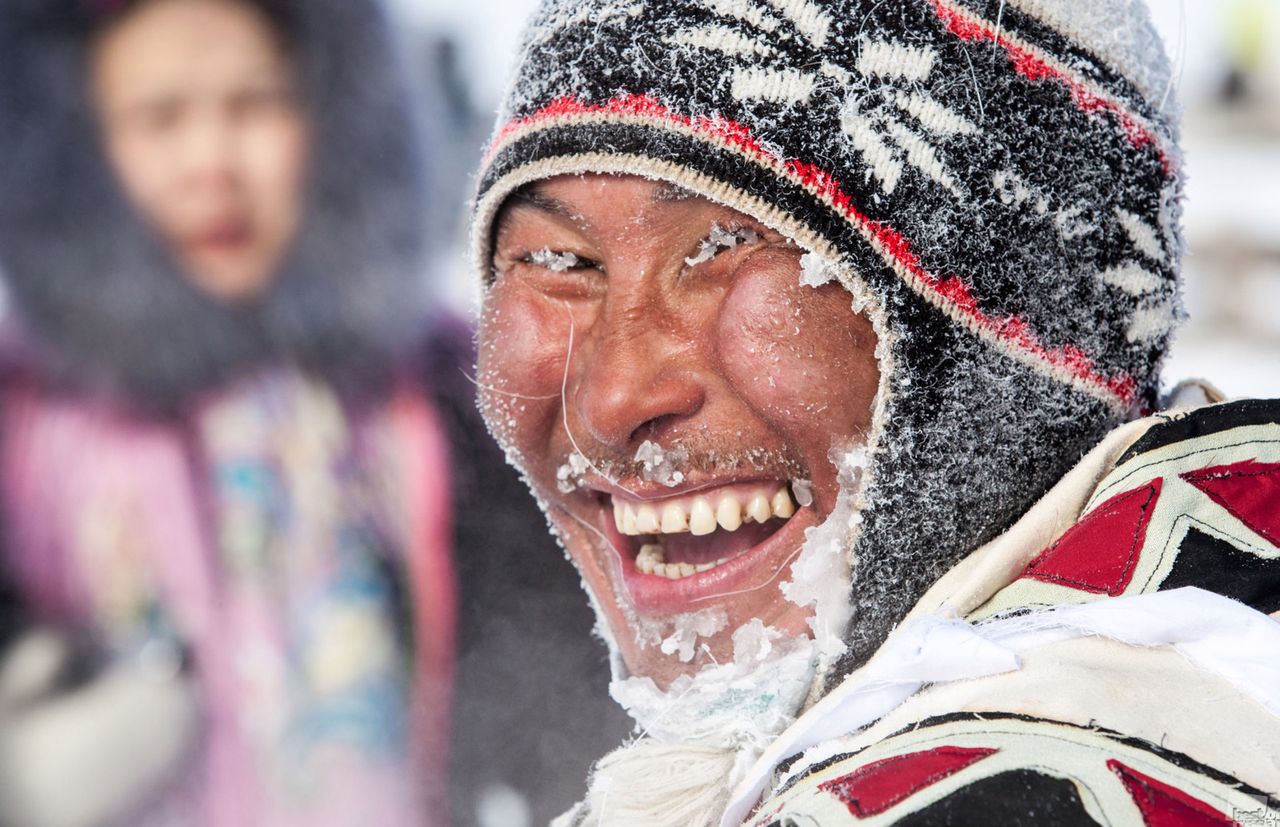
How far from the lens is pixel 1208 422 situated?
1.23m

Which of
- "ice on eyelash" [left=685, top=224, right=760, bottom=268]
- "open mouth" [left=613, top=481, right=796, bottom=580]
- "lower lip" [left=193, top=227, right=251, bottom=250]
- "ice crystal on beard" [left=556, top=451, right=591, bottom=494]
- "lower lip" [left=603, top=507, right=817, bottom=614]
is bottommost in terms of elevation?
"lower lip" [left=603, top=507, right=817, bottom=614]

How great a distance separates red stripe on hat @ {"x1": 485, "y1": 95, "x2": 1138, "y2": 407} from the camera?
4.45ft

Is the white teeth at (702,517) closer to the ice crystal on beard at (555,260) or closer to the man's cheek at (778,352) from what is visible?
the man's cheek at (778,352)

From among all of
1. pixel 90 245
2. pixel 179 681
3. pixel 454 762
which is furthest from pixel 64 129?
pixel 454 762

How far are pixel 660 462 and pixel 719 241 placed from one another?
286mm

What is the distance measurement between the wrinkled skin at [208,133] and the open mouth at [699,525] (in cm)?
188

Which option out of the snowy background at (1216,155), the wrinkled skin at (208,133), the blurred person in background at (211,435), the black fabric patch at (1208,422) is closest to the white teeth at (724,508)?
the black fabric patch at (1208,422)

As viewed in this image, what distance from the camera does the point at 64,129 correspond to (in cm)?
307

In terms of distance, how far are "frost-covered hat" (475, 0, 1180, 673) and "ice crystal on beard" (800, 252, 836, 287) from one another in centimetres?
2

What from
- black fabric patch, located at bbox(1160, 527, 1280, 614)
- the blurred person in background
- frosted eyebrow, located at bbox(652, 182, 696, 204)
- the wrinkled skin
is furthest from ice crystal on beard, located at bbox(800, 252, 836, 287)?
the wrinkled skin

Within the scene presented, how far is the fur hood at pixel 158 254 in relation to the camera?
302 cm

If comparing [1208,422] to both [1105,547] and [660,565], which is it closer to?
[1105,547]

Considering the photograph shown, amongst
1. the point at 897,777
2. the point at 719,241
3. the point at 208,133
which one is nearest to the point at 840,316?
the point at 719,241

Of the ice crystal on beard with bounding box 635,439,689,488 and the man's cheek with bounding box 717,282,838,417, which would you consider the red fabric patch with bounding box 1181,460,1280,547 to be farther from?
the ice crystal on beard with bounding box 635,439,689,488
